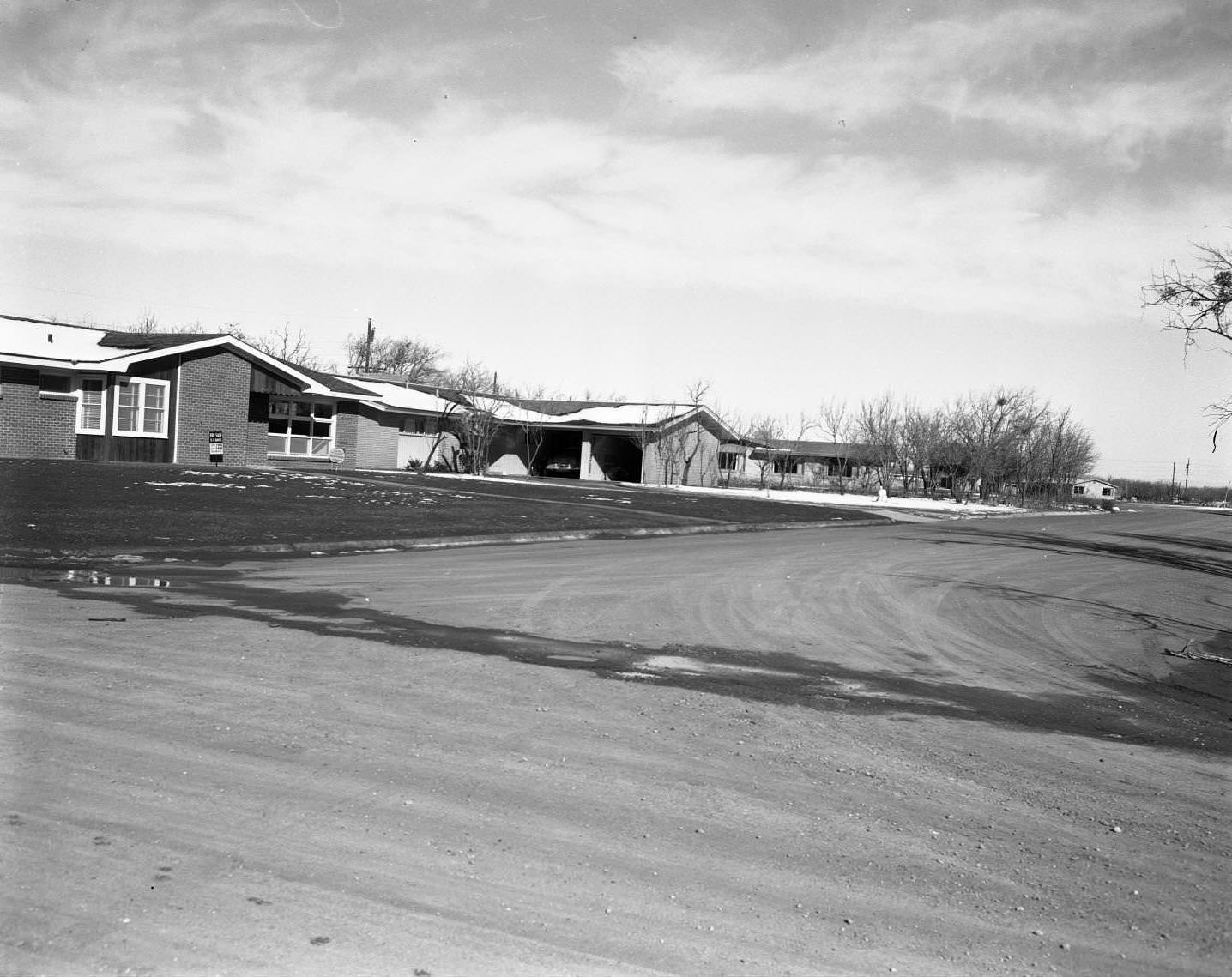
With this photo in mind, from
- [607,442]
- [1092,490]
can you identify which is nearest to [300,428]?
[607,442]

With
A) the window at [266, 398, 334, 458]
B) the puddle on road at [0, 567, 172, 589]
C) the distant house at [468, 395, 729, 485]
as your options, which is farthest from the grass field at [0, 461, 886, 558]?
the distant house at [468, 395, 729, 485]

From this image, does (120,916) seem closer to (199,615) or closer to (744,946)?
(744,946)

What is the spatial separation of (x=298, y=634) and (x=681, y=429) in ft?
160

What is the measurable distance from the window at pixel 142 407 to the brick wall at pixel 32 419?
140cm

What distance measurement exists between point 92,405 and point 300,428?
32.4ft

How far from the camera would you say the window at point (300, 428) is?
41.5m

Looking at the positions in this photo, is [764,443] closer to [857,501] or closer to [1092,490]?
[857,501]

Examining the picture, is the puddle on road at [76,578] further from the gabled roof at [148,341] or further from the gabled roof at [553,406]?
the gabled roof at [553,406]

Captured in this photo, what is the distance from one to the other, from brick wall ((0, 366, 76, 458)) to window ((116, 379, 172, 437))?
4.60 ft

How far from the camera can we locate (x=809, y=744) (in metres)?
7.13

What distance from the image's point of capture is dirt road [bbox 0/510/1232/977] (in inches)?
164

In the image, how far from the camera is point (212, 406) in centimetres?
3659

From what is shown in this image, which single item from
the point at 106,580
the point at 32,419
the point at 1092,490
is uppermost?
the point at 32,419

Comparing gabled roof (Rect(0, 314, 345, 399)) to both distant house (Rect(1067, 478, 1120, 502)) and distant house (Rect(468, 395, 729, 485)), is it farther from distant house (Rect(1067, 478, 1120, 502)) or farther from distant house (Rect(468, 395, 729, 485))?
distant house (Rect(1067, 478, 1120, 502))
